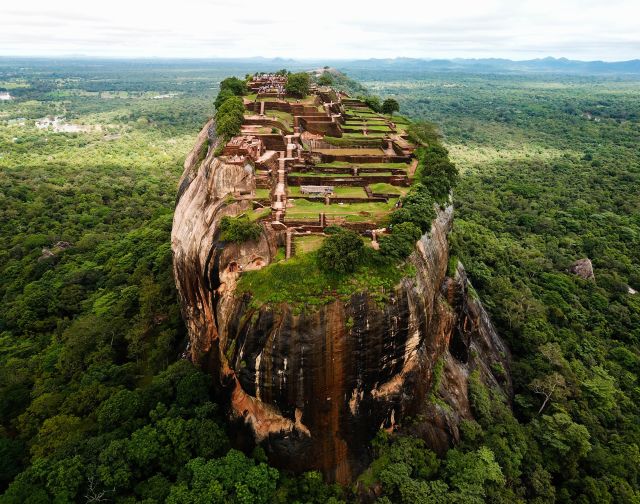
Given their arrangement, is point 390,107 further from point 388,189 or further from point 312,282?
point 312,282

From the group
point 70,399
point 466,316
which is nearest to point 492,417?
point 466,316

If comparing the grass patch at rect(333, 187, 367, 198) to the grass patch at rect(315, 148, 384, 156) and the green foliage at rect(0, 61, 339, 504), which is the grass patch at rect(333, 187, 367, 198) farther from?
the green foliage at rect(0, 61, 339, 504)

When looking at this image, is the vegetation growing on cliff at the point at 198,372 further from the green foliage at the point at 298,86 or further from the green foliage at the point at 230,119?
the green foliage at the point at 298,86

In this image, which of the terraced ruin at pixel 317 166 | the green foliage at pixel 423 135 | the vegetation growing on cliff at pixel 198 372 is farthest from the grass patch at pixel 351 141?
the vegetation growing on cliff at pixel 198 372

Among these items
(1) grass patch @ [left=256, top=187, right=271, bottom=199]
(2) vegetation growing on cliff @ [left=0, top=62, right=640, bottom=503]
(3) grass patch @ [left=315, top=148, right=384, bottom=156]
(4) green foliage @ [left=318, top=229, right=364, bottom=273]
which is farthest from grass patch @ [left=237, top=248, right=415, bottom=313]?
(3) grass patch @ [left=315, top=148, right=384, bottom=156]

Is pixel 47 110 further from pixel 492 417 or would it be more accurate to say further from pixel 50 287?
pixel 492 417
